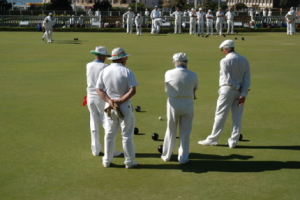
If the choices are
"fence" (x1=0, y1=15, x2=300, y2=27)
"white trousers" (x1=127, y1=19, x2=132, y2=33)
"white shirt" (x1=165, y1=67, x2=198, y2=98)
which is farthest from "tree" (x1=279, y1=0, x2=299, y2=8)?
"white shirt" (x1=165, y1=67, x2=198, y2=98)

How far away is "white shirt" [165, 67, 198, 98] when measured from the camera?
6.36 metres

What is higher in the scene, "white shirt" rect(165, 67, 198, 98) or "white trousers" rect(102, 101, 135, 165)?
"white shirt" rect(165, 67, 198, 98)

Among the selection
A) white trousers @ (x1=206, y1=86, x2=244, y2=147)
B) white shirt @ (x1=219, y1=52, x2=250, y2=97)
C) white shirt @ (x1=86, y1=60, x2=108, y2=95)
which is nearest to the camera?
white shirt @ (x1=86, y1=60, x2=108, y2=95)

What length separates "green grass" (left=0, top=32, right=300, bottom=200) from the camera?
229 inches

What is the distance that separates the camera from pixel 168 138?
673 centimetres

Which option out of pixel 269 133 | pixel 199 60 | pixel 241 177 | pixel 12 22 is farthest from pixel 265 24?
pixel 241 177

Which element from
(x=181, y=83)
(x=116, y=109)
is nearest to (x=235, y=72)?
(x=181, y=83)

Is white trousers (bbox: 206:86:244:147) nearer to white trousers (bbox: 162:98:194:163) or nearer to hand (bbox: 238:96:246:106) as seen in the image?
hand (bbox: 238:96:246:106)

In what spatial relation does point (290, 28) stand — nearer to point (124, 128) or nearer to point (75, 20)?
point (75, 20)

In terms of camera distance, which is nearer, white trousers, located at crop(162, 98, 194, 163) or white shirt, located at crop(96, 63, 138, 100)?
white shirt, located at crop(96, 63, 138, 100)

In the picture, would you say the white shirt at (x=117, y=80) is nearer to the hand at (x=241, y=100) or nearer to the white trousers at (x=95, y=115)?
the white trousers at (x=95, y=115)

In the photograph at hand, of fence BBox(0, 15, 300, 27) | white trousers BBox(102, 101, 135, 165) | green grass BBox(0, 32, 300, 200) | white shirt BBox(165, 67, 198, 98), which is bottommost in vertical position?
green grass BBox(0, 32, 300, 200)

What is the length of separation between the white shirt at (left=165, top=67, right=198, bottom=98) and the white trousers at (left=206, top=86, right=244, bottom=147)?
1.20 m

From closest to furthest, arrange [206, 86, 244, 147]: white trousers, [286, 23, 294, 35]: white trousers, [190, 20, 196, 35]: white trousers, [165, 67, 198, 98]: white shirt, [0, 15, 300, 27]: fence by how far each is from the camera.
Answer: [165, 67, 198, 98]: white shirt, [206, 86, 244, 147]: white trousers, [286, 23, 294, 35]: white trousers, [190, 20, 196, 35]: white trousers, [0, 15, 300, 27]: fence
